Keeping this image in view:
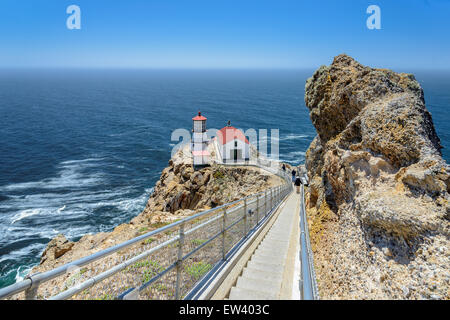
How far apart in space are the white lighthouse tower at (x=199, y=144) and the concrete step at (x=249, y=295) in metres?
24.7

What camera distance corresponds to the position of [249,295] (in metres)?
4.38

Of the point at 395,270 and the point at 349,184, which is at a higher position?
the point at 349,184

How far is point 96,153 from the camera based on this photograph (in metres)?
44.9

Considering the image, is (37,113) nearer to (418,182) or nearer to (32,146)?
(32,146)

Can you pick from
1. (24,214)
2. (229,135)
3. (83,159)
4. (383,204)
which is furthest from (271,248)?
(83,159)

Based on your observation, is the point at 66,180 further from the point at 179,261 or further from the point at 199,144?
the point at 179,261

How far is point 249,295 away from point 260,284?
1.72 ft

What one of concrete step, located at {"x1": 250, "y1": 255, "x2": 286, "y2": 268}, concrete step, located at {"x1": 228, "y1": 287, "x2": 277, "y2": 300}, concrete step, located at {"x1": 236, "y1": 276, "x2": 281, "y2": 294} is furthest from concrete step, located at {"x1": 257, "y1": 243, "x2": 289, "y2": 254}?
concrete step, located at {"x1": 228, "y1": 287, "x2": 277, "y2": 300}

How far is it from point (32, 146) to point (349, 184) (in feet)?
173

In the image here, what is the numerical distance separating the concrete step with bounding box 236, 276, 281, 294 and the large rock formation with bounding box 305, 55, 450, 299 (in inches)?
30.3

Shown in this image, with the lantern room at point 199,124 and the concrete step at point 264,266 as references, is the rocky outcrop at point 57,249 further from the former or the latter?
the lantern room at point 199,124
